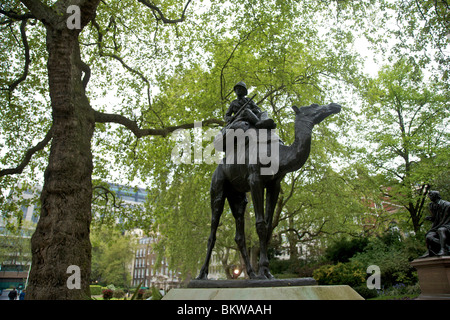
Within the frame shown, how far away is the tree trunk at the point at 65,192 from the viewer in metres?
6.59

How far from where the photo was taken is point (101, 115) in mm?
10883

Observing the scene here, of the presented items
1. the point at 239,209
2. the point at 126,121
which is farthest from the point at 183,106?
the point at 239,209

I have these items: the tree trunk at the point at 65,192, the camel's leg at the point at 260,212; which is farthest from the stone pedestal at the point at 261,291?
the tree trunk at the point at 65,192

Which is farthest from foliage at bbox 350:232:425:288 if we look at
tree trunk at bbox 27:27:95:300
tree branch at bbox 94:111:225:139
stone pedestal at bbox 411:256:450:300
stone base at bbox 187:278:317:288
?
tree trunk at bbox 27:27:95:300

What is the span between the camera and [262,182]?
14.8ft

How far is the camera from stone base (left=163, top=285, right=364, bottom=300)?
3.35 meters

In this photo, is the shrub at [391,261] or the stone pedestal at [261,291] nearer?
the stone pedestal at [261,291]

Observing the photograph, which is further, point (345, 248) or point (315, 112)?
point (345, 248)

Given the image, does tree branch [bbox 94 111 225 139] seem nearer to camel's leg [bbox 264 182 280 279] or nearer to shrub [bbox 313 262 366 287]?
camel's leg [bbox 264 182 280 279]

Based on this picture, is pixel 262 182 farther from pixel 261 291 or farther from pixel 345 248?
pixel 345 248

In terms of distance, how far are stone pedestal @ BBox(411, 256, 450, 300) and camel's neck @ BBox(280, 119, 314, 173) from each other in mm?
8036

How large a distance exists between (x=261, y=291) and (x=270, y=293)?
0.33 ft

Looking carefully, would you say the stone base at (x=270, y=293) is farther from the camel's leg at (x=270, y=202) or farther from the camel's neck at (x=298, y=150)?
the camel's neck at (x=298, y=150)

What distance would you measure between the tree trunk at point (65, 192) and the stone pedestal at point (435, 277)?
32.9 feet
